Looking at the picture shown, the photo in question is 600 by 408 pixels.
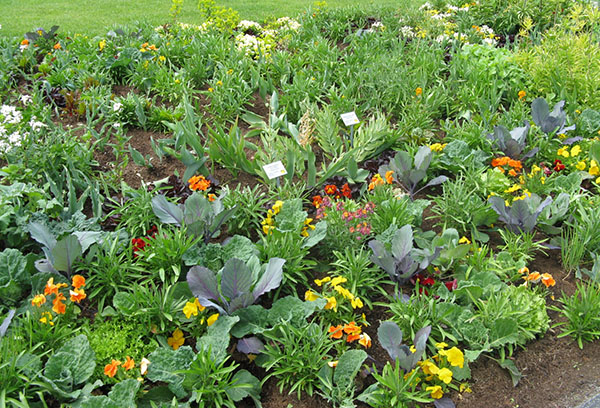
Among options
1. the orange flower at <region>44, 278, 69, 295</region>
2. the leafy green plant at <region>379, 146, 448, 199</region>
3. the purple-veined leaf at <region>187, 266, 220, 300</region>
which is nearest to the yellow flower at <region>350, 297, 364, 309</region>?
the purple-veined leaf at <region>187, 266, 220, 300</region>

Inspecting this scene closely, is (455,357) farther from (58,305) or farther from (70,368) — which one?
(58,305)

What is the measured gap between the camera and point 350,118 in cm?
455

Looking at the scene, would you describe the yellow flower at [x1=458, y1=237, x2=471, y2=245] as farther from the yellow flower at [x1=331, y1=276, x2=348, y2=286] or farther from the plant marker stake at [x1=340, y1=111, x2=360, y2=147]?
the plant marker stake at [x1=340, y1=111, x2=360, y2=147]

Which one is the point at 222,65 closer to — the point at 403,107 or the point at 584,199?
the point at 403,107

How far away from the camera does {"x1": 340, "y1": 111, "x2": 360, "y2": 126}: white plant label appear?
4.50 metres

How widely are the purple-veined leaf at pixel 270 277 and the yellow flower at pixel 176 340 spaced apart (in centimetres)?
45

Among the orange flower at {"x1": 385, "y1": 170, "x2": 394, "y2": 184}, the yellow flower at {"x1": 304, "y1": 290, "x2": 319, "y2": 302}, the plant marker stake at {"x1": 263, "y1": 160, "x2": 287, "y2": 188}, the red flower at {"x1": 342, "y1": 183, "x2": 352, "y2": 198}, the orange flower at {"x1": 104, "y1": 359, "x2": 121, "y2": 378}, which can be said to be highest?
the plant marker stake at {"x1": 263, "y1": 160, "x2": 287, "y2": 188}

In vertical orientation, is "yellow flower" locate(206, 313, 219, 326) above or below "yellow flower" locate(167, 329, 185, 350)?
above

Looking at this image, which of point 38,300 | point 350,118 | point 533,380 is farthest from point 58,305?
point 350,118

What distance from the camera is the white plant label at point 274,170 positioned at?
12.4 ft

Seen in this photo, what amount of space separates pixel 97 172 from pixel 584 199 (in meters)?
3.67

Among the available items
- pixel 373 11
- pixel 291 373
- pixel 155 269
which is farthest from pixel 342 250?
pixel 373 11

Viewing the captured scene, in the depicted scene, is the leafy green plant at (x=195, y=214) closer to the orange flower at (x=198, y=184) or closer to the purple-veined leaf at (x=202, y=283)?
the orange flower at (x=198, y=184)

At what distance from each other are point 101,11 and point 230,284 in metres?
7.76
